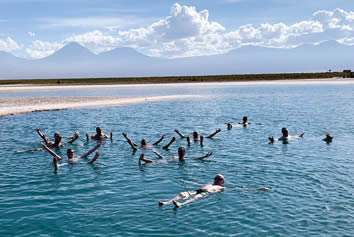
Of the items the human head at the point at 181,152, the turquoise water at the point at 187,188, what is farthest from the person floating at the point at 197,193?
the human head at the point at 181,152

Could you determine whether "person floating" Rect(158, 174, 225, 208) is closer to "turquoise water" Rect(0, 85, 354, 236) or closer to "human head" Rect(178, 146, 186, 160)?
"turquoise water" Rect(0, 85, 354, 236)

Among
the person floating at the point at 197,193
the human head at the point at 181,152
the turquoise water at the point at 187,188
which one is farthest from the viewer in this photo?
the human head at the point at 181,152

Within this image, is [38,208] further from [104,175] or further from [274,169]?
[274,169]

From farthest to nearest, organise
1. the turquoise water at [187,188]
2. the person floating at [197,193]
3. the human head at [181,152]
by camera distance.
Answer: the human head at [181,152] < the person floating at [197,193] < the turquoise water at [187,188]

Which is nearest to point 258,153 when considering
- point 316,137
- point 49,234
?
point 316,137

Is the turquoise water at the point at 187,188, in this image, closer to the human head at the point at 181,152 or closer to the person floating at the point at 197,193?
the person floating at the point at 197,193

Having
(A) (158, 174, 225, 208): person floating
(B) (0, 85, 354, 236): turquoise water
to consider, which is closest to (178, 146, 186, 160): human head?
(B) (0, 85, 354, 236): turquoise water

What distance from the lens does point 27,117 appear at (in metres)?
38.2

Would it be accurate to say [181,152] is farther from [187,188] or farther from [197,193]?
[197,193]

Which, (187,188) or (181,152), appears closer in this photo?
(187,188)

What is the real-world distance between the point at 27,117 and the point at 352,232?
35137 millimetres

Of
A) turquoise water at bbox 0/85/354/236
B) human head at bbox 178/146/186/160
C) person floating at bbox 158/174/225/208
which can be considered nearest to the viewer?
turquoise water at bbox 0/85/354/236

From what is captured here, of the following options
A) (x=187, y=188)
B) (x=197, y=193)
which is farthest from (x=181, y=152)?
(x=197, y=193)

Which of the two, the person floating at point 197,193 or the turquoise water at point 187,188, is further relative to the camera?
the person floating at point 197,193
